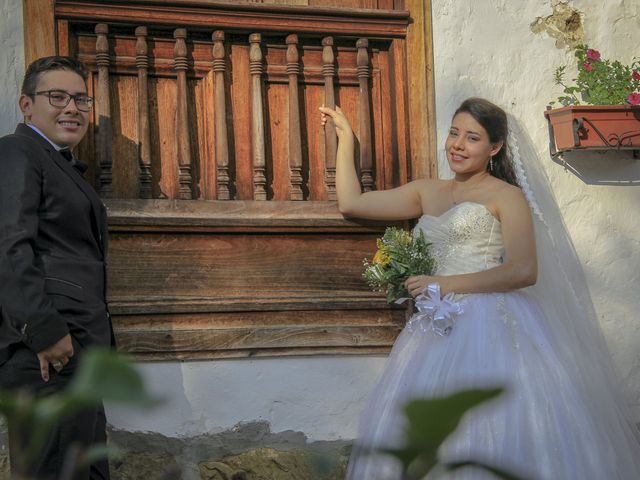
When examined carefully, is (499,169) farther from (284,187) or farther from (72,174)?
(72,174)

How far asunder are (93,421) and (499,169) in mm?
1951

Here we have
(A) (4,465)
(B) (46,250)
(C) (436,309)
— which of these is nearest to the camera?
(B) (46,250)

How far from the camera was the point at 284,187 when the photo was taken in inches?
159

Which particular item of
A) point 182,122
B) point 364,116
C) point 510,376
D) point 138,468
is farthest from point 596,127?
point 138,468

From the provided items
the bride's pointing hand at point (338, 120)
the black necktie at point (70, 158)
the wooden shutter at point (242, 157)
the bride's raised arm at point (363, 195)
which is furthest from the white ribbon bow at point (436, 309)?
the black necktie at point (70, 158)

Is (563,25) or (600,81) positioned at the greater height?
(563,25)

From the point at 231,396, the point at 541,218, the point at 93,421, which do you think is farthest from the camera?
the point at 541,218

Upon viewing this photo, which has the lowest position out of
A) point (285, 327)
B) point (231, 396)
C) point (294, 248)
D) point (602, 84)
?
point (231, 396)

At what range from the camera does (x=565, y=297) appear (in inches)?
162

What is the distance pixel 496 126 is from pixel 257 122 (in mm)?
961

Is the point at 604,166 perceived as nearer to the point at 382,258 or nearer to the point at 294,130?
the point at 382,258

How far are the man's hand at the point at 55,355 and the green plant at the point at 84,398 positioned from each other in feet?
8.31

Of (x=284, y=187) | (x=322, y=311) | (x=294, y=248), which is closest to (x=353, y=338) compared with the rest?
(x=322, y=311)

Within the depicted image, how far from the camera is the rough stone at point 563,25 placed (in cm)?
420
